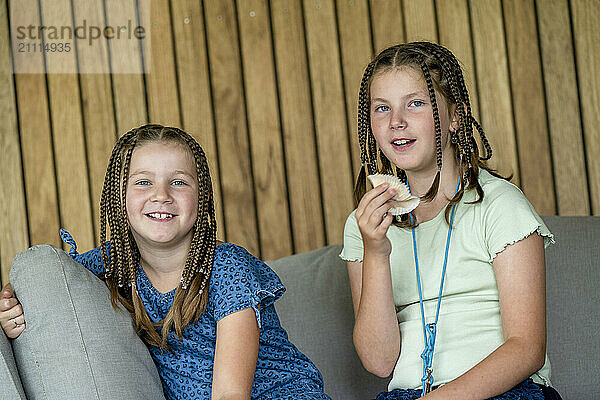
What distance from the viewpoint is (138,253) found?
2.05m

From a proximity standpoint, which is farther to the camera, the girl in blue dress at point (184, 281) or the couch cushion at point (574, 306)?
the couch cushion at point (574, 306)

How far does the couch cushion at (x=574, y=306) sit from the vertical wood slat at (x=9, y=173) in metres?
1.84

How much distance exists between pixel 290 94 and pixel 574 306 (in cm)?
128

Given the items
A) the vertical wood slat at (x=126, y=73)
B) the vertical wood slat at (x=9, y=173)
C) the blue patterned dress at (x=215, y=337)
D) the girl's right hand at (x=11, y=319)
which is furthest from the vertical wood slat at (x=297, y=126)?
the girl's right hand at (x=11, y=319)

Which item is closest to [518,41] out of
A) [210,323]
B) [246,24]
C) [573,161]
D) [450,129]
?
[573,161]

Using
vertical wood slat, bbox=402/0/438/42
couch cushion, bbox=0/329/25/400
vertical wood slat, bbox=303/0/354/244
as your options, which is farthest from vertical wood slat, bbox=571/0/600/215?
couch cushion, bbox=0/329/25/400

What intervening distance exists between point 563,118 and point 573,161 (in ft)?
0.54

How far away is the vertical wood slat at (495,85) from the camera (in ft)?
10.0

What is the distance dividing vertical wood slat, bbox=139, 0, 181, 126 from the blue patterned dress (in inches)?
46.6

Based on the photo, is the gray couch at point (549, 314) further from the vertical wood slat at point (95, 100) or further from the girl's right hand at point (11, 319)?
the girl's right hand at point (11, 319)

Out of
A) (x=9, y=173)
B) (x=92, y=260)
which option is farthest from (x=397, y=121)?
(x=9, y=173)

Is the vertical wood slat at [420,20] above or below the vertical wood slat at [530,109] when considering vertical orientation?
above

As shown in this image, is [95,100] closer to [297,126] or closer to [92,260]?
[297,126]

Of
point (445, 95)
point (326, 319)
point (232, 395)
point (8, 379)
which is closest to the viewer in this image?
point (8, 379)
